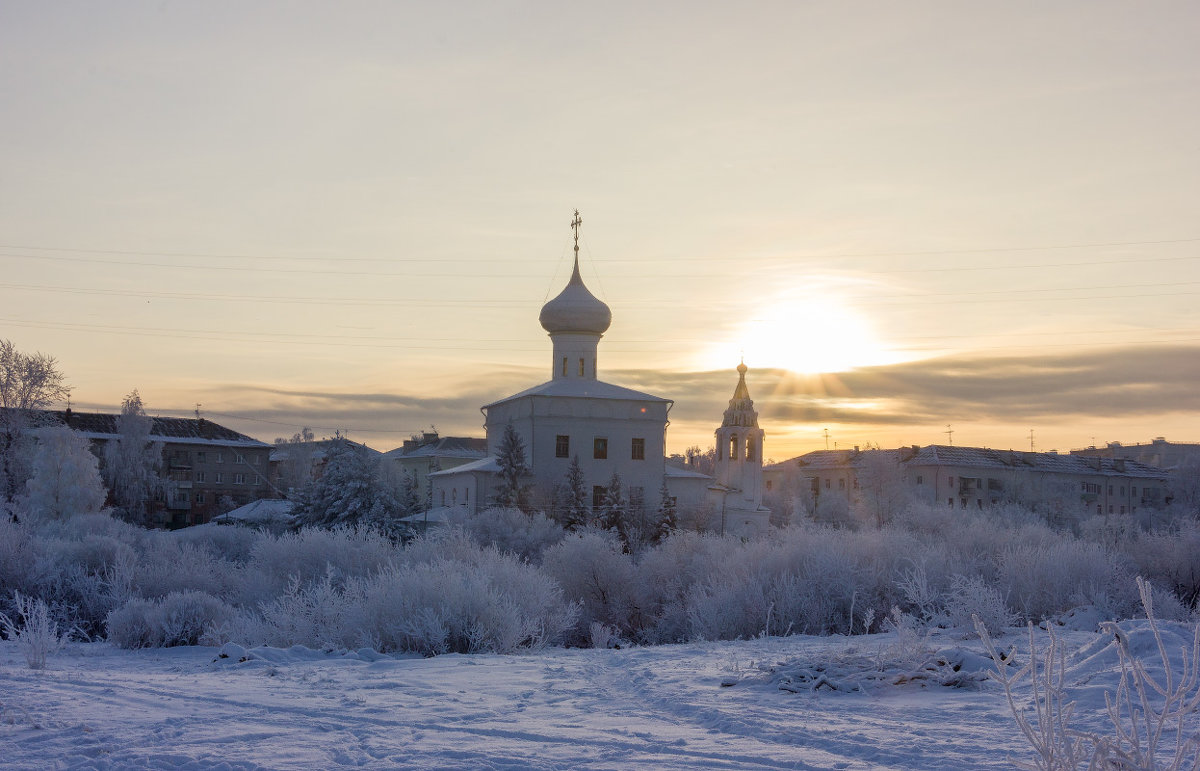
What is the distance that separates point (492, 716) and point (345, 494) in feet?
92.8

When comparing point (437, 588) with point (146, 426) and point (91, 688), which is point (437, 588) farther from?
point (146, 426)

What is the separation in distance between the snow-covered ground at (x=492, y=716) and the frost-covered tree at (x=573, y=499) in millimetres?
25623

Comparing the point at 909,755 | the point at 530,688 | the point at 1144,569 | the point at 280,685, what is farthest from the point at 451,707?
the point at 1144,569

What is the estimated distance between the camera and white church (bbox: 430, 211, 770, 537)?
1681 inches

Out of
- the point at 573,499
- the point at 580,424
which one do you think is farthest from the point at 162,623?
the point at 580,424

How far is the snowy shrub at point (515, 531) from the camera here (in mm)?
31219

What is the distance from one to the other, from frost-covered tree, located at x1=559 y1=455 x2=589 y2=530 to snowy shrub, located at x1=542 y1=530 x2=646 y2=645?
12463mm

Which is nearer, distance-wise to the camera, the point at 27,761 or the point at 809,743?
the point at 27,761


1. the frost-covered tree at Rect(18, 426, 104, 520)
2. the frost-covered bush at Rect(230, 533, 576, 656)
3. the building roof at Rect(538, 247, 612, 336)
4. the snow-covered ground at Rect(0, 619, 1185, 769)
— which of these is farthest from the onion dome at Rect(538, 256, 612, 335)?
the snow-covered ground at Rect(0, 619, 1185, 769)

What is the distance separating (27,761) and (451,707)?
121 inches

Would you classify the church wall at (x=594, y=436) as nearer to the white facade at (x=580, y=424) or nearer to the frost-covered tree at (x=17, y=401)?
the white facade at (x=580, y=424)

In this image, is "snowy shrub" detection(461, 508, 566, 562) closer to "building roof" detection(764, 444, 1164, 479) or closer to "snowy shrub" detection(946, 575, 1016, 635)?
"snowy shrub" detection(946, 575, 1016, 635)

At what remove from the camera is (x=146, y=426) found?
52625 millimetres

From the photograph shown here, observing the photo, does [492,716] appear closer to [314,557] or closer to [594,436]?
[314,557]
